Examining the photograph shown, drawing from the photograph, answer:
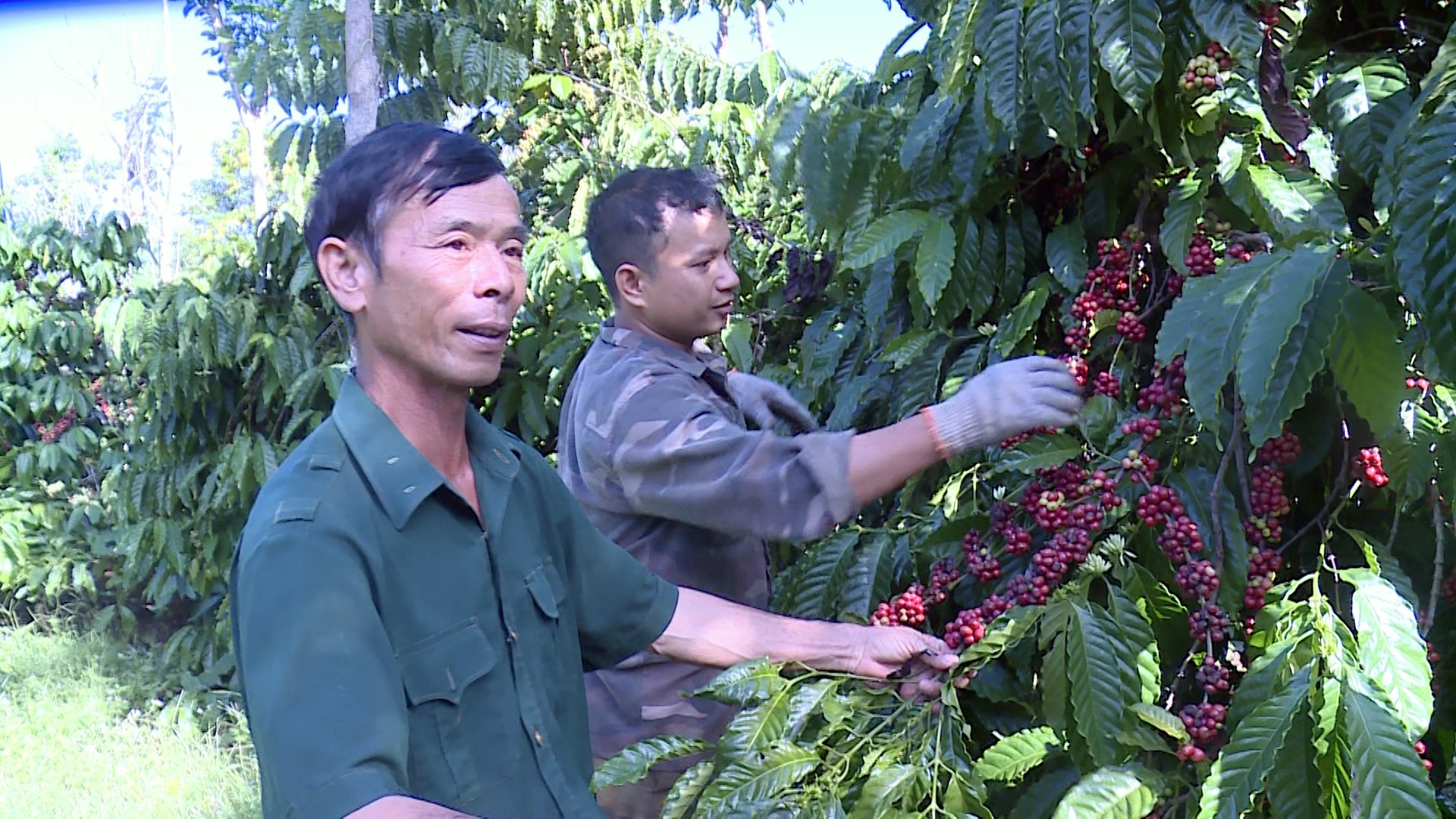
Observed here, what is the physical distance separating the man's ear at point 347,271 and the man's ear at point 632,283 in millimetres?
776

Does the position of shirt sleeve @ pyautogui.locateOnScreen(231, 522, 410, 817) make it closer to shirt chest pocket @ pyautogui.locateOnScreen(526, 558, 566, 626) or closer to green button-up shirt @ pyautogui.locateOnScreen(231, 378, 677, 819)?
green button-up shirt @ pyautogui.locateOnScreen(231, 378, 677, 819)

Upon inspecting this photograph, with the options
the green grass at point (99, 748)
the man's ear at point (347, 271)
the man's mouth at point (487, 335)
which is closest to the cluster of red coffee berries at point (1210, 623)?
the man's mouth at point (487, 335)

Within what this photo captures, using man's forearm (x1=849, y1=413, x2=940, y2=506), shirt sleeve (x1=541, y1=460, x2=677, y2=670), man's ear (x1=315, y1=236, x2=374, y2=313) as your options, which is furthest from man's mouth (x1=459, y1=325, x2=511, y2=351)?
man's forearm (x1=849, y1=413, x2=940, y2=506)

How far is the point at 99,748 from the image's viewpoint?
15.6 ft

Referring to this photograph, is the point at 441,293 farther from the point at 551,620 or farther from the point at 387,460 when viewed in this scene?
the point at 551,620

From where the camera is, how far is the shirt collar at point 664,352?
1865mm

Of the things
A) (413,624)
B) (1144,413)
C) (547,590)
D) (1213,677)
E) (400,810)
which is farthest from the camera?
(1144,413)

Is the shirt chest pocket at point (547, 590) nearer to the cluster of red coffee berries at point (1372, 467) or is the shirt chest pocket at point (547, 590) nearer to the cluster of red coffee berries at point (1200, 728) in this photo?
the cluster of red coffee berries at point (1200, 728)

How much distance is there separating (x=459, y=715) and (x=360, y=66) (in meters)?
3.29

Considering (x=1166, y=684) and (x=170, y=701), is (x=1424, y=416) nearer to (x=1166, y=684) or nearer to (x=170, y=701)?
(x=1166, y=684)

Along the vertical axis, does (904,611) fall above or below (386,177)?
below

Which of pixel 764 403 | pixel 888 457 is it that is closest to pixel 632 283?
pixel 764 403

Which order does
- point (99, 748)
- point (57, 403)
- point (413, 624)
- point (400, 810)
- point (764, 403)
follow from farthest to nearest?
point (57, 403), point (99, 748), point (764, 403), point (413, 624), point (400, 810)

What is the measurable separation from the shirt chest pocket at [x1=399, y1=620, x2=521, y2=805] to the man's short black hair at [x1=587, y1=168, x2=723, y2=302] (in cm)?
90
